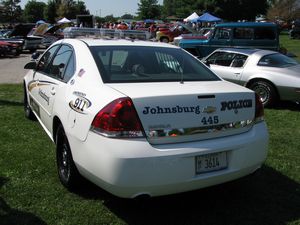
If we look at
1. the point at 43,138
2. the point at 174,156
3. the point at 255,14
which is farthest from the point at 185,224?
the point at 255,14

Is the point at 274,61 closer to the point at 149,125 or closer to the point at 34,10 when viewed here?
the point at 149,125

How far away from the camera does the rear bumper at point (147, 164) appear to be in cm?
326

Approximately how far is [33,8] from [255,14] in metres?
64.9

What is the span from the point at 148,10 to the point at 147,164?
351 ft

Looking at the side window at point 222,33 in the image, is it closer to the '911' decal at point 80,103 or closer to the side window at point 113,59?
the side window at point 113,59

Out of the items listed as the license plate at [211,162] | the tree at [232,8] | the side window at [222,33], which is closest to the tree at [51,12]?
the tree at [232,8]

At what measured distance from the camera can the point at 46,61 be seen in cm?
570

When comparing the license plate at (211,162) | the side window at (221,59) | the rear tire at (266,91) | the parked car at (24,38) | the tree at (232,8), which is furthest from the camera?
the tree at (232,8)

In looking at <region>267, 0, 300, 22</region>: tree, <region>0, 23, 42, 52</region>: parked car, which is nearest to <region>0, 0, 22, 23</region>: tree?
<region>267, 0, 300, 22</region>: tree

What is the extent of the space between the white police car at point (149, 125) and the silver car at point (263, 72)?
431 cm

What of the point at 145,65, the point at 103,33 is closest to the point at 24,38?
the point at 103,33

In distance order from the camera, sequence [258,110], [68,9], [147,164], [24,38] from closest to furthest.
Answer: [147,164] < [258,110] < [24,38] < [68,9]

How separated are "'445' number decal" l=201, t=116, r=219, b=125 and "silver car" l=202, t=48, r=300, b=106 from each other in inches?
188

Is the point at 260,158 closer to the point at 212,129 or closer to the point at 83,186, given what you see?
the point at 212,129
